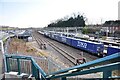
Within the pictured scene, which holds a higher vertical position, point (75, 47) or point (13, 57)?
point (13, 57)

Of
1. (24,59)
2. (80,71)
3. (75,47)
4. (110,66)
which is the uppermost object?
(110,66)

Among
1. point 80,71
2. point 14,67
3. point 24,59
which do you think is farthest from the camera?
point 14,67

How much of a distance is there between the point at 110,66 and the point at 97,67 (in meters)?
0.38

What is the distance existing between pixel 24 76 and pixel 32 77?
0.43 m

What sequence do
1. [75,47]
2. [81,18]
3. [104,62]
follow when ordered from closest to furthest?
[104,62], [75,47], [81,18]

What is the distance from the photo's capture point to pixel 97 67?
9.93 feet

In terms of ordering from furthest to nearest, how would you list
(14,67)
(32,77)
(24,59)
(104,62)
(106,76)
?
(14,67), (24,59), (32,77), (106,76), (104,62)

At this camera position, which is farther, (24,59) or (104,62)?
(24,59)

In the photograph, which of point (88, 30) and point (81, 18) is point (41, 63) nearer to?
point (88, 30)

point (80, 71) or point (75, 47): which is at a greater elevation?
point (80, 71)

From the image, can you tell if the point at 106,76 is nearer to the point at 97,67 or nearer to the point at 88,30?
the point at 97,67

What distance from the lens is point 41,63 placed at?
1008 cm

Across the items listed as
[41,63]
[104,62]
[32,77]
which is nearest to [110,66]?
[104,62]

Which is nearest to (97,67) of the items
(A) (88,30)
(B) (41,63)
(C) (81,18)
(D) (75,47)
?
(B) (41,63)
